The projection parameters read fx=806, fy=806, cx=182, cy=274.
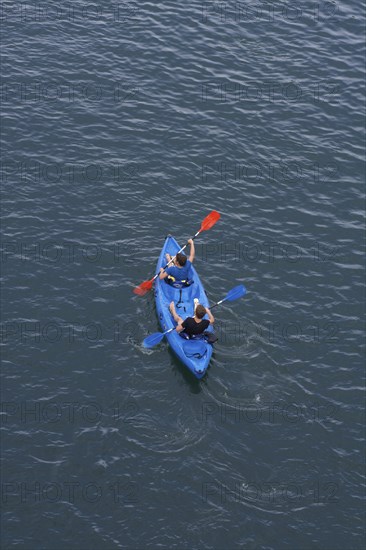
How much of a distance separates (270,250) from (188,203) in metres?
4.22

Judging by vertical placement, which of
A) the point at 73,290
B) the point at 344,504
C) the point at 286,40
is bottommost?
the point at 344,504

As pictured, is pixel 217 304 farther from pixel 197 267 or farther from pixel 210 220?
pixel 210 220

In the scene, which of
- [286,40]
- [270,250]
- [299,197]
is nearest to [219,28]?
[286,40]

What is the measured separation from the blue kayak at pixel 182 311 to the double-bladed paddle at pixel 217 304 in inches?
17.7

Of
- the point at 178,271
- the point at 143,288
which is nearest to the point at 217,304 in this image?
the point at 178,271

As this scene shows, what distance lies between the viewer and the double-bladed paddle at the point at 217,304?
2753 centimetres

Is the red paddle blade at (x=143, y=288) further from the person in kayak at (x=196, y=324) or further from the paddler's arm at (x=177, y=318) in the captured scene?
the person in kayak at (x=196, y=324)

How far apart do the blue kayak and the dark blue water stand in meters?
0.62

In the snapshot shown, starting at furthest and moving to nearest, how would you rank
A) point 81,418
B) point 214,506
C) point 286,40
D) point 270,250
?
point 286,40 → point 270,250 → point 81,418 → point 214,506

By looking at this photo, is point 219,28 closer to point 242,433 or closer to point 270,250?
point 270,250

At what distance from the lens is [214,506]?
2325 cm

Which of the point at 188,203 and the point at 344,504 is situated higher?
the point at 188,203

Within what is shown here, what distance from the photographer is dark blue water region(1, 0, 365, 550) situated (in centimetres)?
2348

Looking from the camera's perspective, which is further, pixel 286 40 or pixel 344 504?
pixel 286 40
